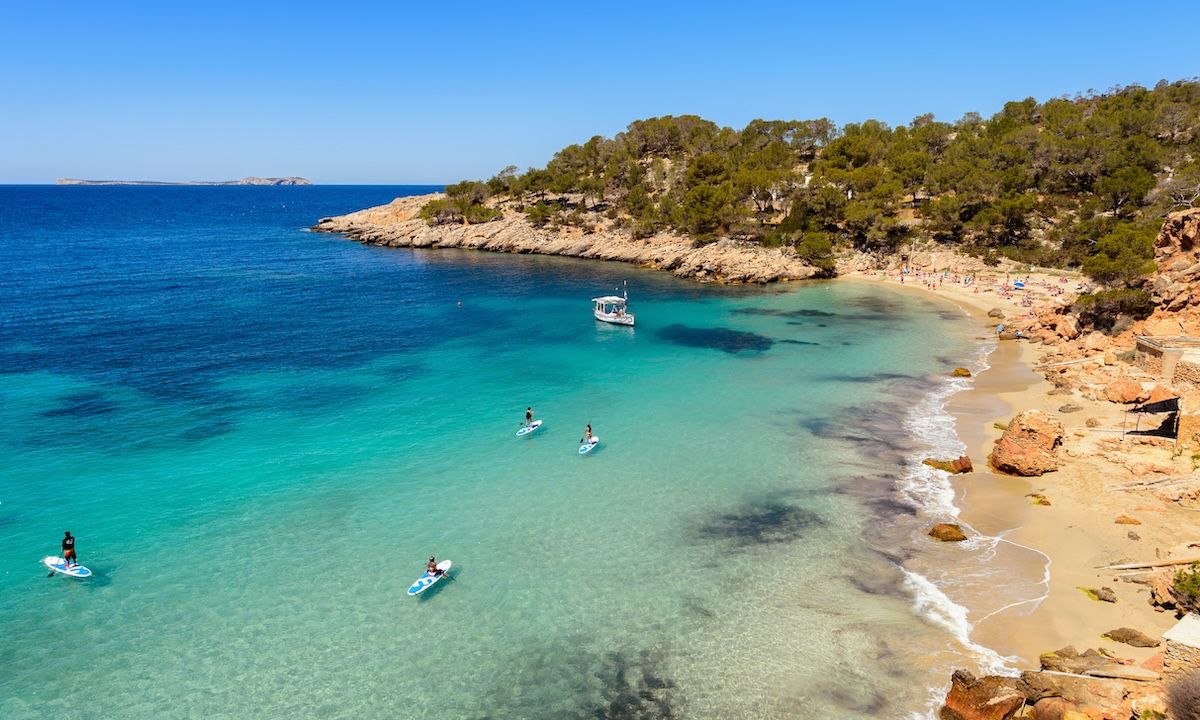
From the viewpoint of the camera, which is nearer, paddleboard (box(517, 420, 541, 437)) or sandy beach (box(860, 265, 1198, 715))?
sandy beach (box(860, 265, 1198, 715))

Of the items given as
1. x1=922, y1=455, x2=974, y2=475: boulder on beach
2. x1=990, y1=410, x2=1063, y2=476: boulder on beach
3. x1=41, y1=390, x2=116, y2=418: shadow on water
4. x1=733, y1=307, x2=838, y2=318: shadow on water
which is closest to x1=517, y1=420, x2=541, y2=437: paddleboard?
x1=922, y1=455, x2=974, y2=475: boulder on beach

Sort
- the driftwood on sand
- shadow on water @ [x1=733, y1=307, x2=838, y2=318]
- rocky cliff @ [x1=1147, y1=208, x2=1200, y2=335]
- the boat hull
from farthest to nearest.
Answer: shadow on water @ [x1=733, y1=307, x2=838, y2=318] → the boat hull → rocky cliff @ [x1=1147, y1=208, x2=1200, y2=335] → the driftwood on sand

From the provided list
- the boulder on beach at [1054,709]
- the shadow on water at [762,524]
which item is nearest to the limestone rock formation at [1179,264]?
the shadow on water at [762,524]

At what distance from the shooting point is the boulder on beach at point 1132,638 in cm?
1789

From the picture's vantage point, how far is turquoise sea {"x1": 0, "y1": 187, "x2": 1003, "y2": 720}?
60.3 feet

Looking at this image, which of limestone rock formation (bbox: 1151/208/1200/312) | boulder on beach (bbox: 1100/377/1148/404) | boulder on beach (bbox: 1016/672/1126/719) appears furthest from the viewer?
limestone rock formation (bbox: 1151/208/1200/312)

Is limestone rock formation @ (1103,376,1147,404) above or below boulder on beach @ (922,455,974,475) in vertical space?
above

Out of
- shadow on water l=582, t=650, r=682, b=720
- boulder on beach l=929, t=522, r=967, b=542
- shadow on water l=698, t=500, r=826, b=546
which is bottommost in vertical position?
shadow on water l=582, t=650, r=682, b=720

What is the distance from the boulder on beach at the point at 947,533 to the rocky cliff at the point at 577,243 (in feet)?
206

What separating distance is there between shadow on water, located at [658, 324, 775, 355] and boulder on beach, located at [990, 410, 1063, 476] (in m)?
23.9

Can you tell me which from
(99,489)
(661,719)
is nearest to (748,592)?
(661,719)

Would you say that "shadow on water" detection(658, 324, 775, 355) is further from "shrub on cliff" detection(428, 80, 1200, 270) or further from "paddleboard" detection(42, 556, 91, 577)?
"paddleboard" detection(42, 556, 91, 577)

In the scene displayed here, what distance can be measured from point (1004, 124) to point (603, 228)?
247 ft

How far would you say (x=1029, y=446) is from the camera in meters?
29.3
